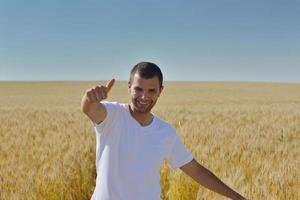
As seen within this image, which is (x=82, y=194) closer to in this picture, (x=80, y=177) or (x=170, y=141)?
(x=80, y=177)

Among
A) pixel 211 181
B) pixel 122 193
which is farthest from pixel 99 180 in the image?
pixel 211 181

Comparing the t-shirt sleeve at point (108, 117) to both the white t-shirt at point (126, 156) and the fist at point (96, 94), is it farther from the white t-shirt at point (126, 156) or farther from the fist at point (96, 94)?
the fist at point (96, 94)

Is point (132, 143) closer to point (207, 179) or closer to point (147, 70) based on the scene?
point (147, 70)

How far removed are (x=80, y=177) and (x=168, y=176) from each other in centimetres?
69

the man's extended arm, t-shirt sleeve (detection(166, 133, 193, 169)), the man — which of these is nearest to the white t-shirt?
the man

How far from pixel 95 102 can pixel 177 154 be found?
0.57 metres

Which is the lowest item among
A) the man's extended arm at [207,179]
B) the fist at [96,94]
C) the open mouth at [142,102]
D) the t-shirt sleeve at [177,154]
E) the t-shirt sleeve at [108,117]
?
the man's extended arm at [207,179]

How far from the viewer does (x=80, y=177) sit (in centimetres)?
Result: 362

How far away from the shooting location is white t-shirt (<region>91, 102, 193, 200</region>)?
6.73 feet

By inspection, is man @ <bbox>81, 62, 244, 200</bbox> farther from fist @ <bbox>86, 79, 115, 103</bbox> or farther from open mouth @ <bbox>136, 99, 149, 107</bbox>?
fist @ <bbox>86, 79, 115, 103</bbox>

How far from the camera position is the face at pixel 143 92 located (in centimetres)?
204

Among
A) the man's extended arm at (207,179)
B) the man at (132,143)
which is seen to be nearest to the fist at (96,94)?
the man at (132,143)

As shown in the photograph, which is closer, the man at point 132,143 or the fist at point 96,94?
the fist at point 96,94

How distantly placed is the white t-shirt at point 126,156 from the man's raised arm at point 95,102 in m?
0.04
